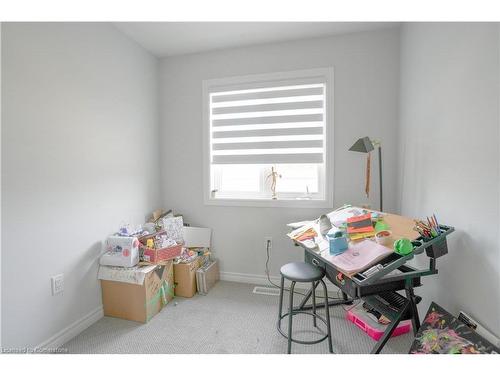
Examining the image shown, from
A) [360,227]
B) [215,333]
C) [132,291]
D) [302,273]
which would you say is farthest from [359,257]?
[132,291]

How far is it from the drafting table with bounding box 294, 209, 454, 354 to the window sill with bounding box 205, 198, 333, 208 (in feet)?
2.85

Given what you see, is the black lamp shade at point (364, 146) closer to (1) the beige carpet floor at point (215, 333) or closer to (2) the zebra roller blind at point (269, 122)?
(2) the zebra roller blind at point (269, 122)

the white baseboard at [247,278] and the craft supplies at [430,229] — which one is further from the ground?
the craft supplies at [430,229]

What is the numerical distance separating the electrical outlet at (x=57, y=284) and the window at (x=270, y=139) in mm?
1455

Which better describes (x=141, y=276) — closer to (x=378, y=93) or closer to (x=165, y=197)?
(x=165, y=197)

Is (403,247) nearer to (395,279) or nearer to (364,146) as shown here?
(395,279)

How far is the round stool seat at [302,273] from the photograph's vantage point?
1718mm

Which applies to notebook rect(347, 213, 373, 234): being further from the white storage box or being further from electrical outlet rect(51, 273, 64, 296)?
electrical outlet rect(51, 273, 64, 296)

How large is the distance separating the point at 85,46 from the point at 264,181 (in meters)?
1.94

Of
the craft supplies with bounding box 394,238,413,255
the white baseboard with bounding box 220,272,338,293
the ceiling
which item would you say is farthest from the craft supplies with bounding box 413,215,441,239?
the ceiling

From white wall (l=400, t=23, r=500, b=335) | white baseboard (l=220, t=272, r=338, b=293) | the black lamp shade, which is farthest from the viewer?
white baseboard (l=220, t=272, r=338, b=293)

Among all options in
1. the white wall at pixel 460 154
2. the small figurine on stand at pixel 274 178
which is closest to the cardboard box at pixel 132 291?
the small figurine on stand at pixel 274 178

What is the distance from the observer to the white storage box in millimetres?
2152

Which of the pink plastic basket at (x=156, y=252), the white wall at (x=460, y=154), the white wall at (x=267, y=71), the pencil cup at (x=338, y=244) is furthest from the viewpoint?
the white wall at (x=267, y=71)
